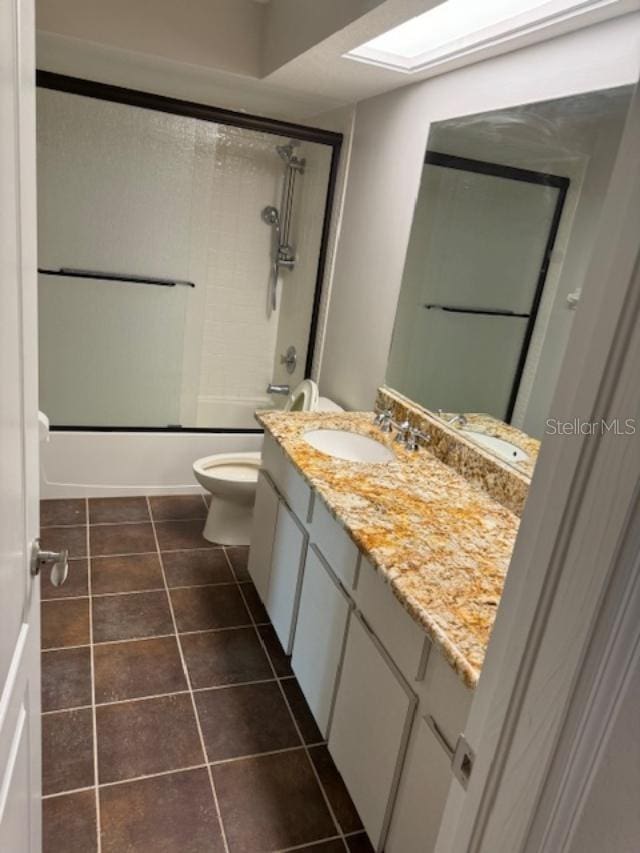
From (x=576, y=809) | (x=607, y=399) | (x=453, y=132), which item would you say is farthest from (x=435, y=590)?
(x=453, y=132)

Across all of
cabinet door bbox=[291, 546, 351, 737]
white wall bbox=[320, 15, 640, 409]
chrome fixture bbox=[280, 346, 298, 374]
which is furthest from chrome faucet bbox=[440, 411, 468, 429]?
chrome fixture bbox=[280, 346, 298, 374]

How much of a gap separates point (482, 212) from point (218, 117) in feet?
5.27

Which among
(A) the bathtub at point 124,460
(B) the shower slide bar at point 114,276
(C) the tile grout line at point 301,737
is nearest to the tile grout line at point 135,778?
(C) the tile grout line at point 301,737

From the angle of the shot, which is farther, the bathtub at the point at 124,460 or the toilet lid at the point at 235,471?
the bathtub at the point at 124,460

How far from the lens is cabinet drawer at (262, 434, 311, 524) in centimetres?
196

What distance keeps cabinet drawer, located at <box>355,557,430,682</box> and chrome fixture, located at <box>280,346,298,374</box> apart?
7.26 ft

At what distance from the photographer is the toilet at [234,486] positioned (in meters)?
2.81

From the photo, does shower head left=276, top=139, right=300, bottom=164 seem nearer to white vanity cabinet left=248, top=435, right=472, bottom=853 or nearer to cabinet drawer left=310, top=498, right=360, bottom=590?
white vanity cabinet left=248, top=435, right=472, bottom=853

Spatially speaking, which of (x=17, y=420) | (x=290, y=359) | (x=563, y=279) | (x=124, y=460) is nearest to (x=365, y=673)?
(x=17, y=420)

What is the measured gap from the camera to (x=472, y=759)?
0.74 metres

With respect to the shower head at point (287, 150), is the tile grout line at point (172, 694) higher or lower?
lower

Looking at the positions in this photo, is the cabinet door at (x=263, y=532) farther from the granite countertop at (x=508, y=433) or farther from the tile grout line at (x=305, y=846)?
the tile grout line at (x=305, y=846)

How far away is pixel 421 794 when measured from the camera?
1244 mm

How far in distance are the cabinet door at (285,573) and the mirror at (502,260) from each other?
69 centimetres
